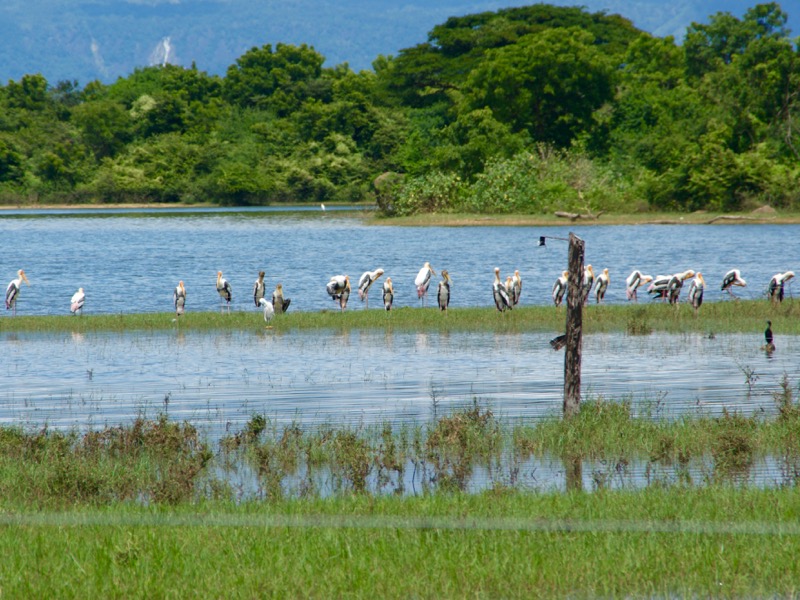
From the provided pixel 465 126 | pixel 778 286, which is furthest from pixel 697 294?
pixel 465 126

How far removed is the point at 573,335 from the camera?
15.1 meters

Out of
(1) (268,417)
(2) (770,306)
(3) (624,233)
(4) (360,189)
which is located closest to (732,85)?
(3) (624,233)

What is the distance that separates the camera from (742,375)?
1977 centimetres

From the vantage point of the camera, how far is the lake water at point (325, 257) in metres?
38.4

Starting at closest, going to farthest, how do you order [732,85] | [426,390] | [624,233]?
1. [426,390]
2. [624,233]
3. [732,85]

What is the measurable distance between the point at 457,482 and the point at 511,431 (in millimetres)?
2845

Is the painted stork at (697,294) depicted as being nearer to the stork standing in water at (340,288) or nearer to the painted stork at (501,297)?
the painted stork at (501,297)

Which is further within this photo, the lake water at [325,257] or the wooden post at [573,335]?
the lake water at [325,257]

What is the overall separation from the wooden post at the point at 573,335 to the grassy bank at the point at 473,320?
1094 cm

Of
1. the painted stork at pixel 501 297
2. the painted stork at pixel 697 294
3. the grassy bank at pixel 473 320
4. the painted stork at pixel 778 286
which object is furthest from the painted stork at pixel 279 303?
the painted stork at pixel 778 286

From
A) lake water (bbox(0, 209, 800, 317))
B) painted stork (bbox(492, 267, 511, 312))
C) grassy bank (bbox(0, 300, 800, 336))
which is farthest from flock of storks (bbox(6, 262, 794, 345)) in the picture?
lake water (bbox(0, 209, 800, 317))

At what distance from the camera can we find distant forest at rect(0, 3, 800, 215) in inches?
2751

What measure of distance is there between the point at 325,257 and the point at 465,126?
2386cm

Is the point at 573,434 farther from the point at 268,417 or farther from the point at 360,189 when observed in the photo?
the point at 360,189
